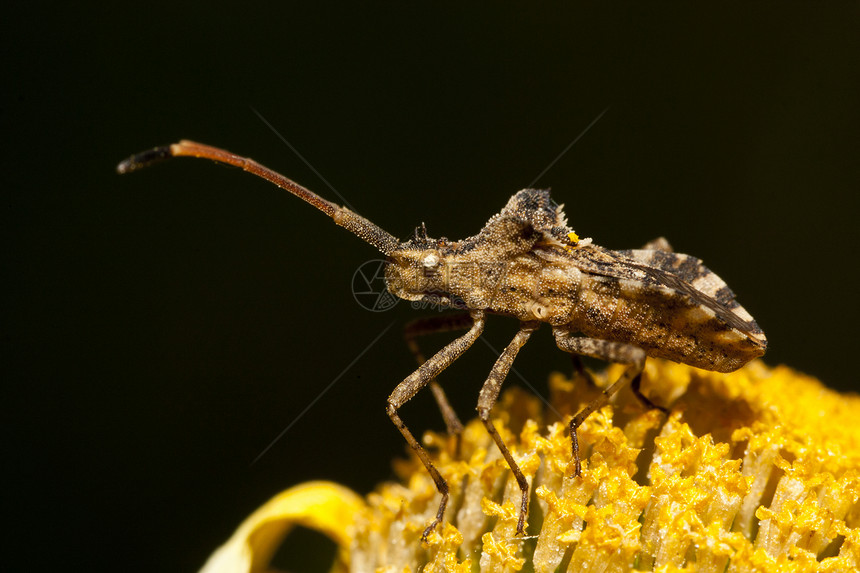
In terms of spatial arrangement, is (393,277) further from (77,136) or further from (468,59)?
(468,59)

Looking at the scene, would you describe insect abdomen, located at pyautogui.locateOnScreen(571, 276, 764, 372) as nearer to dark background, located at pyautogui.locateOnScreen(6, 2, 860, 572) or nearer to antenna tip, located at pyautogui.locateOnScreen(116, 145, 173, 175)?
antenna tip, located at pyautogui.locateOnScreen(116, 145, 173, 175)

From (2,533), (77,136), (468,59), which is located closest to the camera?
(2,533)

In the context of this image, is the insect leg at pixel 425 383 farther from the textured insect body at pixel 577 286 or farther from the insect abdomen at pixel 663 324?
the insect abdomen at pixel 663 324

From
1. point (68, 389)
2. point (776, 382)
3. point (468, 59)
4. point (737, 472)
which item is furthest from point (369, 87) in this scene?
point (737, 472)

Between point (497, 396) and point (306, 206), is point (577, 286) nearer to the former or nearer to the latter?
point (497, 396)

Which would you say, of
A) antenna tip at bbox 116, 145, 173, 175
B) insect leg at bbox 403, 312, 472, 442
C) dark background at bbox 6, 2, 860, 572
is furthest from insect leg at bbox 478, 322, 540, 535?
dark background at bbox 6, 2, 860, 572
